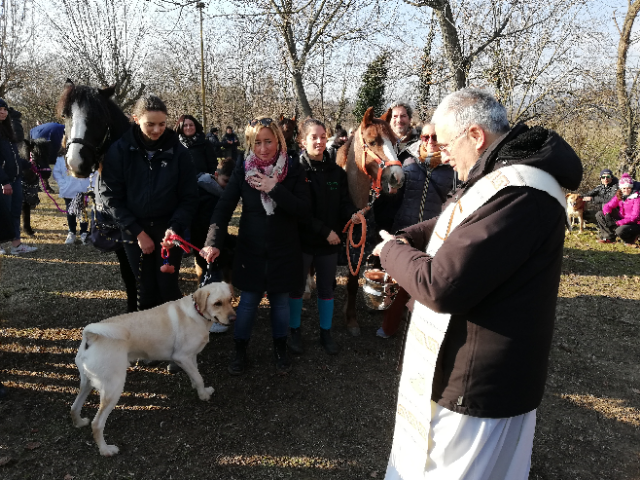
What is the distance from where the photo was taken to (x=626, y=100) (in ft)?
39.4

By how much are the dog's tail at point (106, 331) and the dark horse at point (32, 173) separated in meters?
6.48

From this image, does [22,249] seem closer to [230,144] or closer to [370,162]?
[370,162]

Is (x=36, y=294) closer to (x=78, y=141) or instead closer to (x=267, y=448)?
(x=78, y=141)

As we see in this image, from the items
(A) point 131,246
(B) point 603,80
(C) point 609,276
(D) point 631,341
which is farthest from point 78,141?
(B) point 603,80

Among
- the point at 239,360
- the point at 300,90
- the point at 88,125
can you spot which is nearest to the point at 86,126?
the point at 88,125

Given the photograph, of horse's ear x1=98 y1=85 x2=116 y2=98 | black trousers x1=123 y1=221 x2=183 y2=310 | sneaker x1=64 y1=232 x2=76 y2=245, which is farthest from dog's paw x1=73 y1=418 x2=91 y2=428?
sneaker x1=64 y1=232 x2=76 y2=245

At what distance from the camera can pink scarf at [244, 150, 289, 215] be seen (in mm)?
3605

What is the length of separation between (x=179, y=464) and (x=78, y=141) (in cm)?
277

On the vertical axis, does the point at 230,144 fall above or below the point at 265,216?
above

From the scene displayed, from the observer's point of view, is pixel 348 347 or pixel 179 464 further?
pixel 348 347

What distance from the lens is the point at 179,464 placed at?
9.82 feet

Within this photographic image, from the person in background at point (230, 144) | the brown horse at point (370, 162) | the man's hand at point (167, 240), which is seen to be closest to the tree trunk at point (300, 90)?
the person in background at point (230, 144)

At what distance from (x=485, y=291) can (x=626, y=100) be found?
1387cm

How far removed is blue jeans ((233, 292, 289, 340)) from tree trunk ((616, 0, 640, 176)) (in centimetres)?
1228
